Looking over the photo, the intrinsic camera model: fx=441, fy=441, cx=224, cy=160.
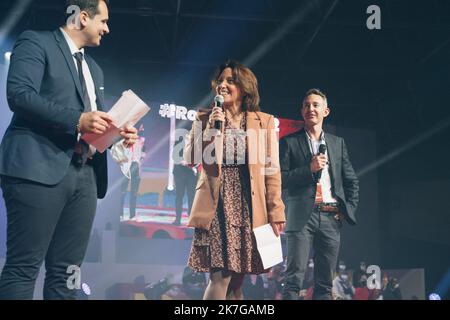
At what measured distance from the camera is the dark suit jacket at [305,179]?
10.1 feet

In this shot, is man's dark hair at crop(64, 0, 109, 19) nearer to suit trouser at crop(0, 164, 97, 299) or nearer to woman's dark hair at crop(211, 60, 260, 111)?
suit trouser at crop(0, 164, 97, 299)

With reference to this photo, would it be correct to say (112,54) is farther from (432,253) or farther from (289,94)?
(432,253)

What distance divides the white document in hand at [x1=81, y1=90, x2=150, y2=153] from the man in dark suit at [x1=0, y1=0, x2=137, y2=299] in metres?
0.04

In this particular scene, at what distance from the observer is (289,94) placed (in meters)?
6.39

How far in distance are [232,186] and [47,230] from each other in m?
1.01

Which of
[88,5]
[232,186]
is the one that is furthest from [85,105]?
[232,186]

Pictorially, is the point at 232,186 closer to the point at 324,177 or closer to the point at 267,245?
the point at 267,245

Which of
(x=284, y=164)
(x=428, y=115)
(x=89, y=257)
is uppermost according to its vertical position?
(x=428, y=115)

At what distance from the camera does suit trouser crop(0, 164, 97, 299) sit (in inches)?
62.2

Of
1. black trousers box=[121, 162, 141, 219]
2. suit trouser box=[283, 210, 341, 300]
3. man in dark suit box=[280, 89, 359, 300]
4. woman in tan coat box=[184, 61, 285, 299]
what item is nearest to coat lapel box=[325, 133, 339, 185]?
man in dark suit box=[280, 89, 359, 300]

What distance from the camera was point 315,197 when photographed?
3.12 meters
